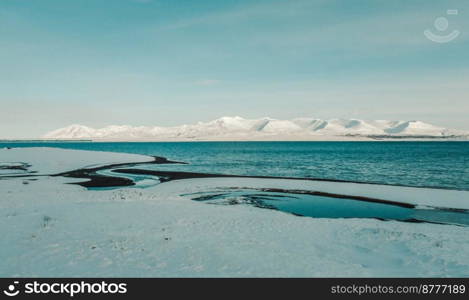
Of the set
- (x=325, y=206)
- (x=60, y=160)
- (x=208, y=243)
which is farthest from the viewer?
(x=60, y=160)

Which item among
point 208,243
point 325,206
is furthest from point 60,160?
point 208,243

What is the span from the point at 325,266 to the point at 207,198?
17165 millimetres

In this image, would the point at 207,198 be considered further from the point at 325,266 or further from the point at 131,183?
the point at 325,266

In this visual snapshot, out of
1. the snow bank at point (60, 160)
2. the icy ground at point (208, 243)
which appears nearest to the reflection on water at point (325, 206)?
the icy ground at point (208, 243)

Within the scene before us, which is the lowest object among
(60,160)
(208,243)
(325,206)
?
(325,206)

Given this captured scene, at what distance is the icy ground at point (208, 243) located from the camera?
11.5 m

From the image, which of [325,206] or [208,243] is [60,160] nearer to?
[325,206]

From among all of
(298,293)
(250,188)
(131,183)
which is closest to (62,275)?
(298,293)

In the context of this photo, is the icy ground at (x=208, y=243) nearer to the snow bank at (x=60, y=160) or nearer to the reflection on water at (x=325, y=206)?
the reflection on water at (x=325, y=206)

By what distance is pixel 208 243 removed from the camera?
14492 mm

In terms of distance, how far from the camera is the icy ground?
1151 centimetres

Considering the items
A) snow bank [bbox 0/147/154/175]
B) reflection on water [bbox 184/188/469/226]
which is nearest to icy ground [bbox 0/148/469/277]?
reflection on water [bbox 184/188/469/226]

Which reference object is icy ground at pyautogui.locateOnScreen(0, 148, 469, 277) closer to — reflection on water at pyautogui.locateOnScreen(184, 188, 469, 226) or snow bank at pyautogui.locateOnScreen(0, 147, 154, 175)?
reflection on water at pyautogui.locateOnScreen(184, 188, 469, 226)

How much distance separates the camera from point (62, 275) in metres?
10.7
